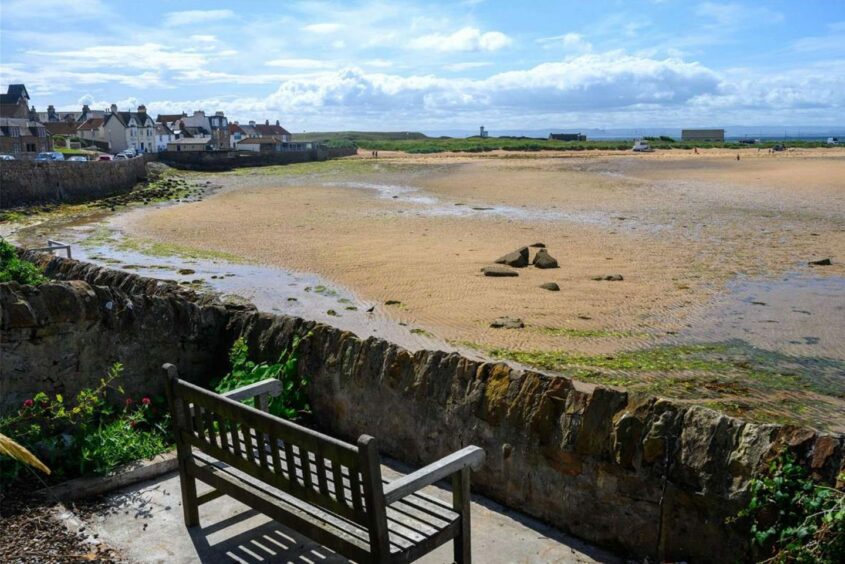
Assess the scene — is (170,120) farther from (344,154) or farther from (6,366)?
(6,366)

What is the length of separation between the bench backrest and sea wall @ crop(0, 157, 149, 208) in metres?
37.2

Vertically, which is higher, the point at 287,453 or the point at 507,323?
the point at 287,453

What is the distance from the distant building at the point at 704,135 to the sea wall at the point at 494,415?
412 feet

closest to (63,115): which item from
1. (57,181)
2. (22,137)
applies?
(22,137)

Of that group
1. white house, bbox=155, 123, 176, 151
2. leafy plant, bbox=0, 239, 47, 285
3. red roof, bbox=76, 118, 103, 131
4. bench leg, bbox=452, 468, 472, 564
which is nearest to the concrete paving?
bench leg, bbox=452, 468, 472, 564

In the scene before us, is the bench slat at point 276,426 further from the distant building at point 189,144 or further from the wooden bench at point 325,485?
the distant building at point 189,144

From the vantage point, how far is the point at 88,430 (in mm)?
6383

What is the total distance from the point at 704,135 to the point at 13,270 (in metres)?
133

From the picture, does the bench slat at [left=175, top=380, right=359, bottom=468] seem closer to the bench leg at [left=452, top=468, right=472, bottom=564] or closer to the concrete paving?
the bench leg at [left=452, top=468, right=472, bottom=564]

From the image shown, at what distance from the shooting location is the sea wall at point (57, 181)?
38.3 meters

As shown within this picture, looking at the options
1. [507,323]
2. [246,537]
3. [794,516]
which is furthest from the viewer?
[507,323]

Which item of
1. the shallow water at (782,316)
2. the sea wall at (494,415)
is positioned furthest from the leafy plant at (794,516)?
the shallow water at (782,316)

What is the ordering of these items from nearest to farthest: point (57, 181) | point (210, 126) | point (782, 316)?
point (782, 316), point (57, 181), point (210, 126)

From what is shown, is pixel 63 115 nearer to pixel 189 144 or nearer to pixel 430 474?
pixel 189 144
